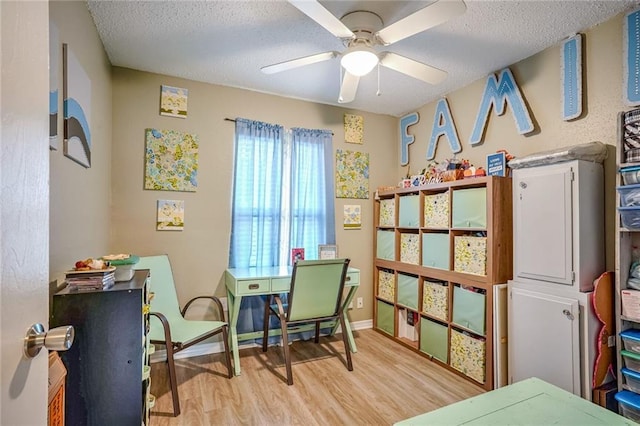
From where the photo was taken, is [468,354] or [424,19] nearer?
[424,19]

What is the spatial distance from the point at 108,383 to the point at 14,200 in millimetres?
1218

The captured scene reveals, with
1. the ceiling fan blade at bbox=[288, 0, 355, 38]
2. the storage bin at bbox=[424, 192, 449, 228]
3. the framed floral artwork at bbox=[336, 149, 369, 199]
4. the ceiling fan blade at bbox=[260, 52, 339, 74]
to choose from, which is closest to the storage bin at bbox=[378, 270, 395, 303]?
the storage bin at bbox=[424, 192, 449, 228]

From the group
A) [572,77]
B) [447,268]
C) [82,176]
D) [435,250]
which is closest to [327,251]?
[435,250]

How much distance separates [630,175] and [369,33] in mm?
1702

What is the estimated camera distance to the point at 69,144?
160 centimetres

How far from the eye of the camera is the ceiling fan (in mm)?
1557

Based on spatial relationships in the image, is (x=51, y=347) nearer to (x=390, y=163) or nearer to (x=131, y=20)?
(x=131, y=20)

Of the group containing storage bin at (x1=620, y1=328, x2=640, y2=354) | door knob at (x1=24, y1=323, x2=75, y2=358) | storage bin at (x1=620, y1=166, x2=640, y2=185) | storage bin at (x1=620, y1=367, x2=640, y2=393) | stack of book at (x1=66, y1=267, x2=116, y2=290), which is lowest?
storage bin at (x1=620, y1=367, x2=640, y2=393)

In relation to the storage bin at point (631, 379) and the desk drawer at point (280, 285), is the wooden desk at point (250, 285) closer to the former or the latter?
the desk drawer at point (280, 285)

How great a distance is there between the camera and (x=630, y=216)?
5.82 feet

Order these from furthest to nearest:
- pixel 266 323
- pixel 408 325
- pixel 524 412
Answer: pixel 408 325, pixel 266 323, pixel 524 412

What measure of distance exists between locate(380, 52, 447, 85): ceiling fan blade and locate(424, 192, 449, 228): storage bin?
105cm

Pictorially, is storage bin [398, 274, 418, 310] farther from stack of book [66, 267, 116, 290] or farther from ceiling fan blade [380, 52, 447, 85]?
stack of book [66, 267, 116, 290]

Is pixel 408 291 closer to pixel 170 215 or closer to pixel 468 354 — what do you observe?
pixel 468 354
